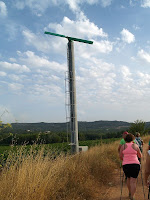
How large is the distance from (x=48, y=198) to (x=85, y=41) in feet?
31.1

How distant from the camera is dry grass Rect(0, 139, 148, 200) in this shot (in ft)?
12.9

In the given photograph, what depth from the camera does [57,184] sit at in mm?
5023

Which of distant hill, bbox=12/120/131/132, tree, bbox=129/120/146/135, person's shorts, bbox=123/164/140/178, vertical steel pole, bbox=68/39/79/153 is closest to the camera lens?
person's shorts, bbox=123/164/140/178

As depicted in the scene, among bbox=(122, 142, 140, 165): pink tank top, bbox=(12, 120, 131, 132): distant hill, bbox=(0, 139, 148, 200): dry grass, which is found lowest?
bbox=(12, 120, 131, 132): distant hill

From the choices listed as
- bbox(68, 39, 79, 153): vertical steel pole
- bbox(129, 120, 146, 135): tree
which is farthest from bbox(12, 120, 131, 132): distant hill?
bbox(68, 39, 79, 153): vertical steel pole

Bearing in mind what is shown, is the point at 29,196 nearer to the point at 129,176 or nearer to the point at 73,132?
the point at 129,176

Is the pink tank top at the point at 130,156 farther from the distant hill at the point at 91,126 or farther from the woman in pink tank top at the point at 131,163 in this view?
the distant hill at the point at 91,126

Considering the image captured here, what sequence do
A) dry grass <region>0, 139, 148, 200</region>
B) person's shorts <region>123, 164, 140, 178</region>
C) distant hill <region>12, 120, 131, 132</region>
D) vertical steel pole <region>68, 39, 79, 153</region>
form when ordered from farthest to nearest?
distant hill <region>12, 120, 131, 132</region> < vertical steel pole <region>68, 39, 79, 153</region> < person's shorts <region>123, 164, 140, 178</region> < dry grass <region>0, 139, 148, 200</region>

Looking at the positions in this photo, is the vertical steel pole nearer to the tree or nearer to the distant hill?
the tree

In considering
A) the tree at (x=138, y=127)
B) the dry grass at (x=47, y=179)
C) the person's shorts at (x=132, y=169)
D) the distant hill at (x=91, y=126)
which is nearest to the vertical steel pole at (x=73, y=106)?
the dry grass at (x=47, y=179)

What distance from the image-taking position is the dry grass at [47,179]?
12.9 feet

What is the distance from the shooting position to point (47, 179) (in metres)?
4.53

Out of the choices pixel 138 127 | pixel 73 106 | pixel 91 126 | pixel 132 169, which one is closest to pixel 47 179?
pixel 132 169

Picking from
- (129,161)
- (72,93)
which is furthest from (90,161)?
(72,93)
